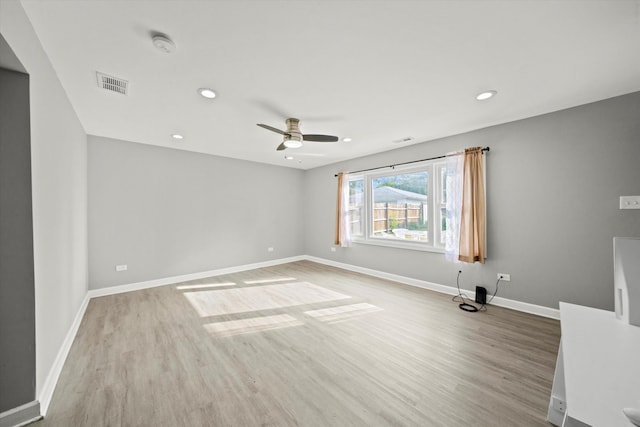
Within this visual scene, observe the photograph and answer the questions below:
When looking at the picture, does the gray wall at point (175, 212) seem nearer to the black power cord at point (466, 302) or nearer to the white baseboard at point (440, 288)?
the white baseboard at point (440, 288)

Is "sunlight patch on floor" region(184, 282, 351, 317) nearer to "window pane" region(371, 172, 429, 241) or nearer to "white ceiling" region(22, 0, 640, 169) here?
"window pane" region(371, 172, 429, 241)

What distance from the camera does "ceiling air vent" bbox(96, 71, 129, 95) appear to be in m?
2.09

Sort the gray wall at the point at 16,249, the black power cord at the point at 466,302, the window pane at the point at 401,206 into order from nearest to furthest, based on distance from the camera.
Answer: the gray wall at the point at 16,249, the black power cord at the point at 466,302, the window pane at the point at 401,206

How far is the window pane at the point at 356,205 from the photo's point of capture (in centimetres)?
524

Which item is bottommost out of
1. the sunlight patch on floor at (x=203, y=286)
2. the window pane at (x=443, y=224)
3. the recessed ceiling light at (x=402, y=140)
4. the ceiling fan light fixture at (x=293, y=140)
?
the sunlight patch on floor at (x=203, y=286)

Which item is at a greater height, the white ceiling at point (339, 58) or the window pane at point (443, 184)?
the white ceiling at point (339, 58)

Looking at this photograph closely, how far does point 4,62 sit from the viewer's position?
1.32 meters

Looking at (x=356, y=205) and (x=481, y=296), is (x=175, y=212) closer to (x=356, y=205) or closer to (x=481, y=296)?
(x=356, y=205)

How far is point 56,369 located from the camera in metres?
1.87

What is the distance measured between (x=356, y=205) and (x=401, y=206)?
1.10 meters

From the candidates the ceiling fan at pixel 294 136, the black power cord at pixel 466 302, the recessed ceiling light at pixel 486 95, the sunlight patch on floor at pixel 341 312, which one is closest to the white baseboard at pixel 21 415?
the sunlight patch on floor at pixel 341 312

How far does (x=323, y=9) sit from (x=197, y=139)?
3194 mm

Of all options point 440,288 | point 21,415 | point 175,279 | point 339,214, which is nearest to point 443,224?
point 440,288

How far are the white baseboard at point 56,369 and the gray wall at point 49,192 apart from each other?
41 millimetres
